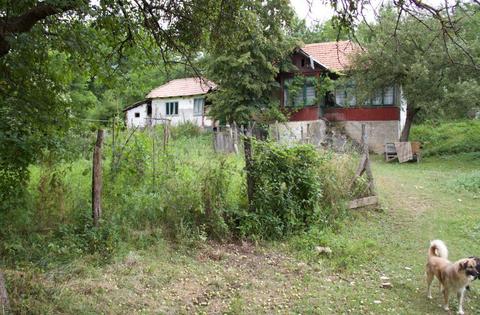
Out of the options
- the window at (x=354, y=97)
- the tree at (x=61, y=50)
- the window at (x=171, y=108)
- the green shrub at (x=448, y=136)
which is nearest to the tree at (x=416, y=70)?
the window at (x=354, y=97)

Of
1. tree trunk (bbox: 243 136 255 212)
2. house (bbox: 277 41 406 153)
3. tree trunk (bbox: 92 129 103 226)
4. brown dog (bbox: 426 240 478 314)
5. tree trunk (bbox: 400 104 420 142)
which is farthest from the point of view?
house (bbox: 277 41 406 153)

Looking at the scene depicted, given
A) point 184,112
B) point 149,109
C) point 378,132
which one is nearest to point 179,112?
point 184,112

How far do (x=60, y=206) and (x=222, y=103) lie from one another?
64.2ft

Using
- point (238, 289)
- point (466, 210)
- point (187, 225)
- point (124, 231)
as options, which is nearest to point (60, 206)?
point (124, 231)

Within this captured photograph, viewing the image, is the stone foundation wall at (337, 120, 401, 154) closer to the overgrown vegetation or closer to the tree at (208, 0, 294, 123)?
the tree at (208, 0, 294, 123)

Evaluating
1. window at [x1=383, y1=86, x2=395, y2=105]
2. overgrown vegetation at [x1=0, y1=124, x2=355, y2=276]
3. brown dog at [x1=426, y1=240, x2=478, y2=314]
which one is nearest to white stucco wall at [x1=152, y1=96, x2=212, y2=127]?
window at [x1=383, y1=86, x2=395, y2=105]

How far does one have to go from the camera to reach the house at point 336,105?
26.9m

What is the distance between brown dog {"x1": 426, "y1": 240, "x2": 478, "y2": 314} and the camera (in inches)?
225

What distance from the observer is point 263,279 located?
680 centimetres

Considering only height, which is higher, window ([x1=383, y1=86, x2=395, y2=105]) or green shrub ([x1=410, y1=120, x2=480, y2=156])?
window ([x1=383, y1=86, x2=395, y2=105])

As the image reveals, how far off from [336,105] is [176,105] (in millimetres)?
13952

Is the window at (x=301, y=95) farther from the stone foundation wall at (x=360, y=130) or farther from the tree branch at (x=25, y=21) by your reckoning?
the tree branch at (x=25, y=21)

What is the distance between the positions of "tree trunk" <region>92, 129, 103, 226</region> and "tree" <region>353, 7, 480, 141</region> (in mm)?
15011

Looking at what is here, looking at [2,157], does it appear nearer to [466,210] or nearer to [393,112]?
[466,210]
